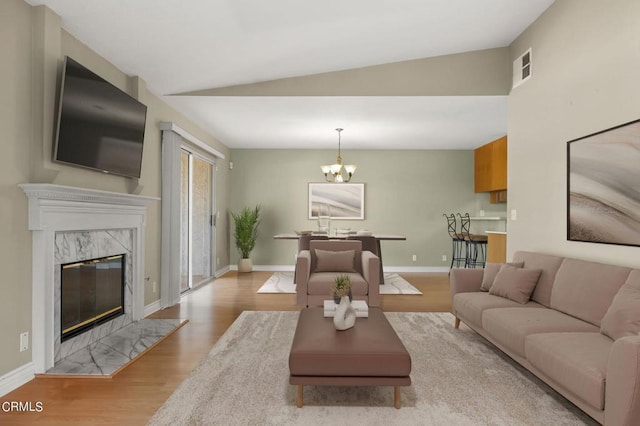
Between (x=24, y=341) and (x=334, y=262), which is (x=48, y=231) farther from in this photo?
(x=334, y=262)

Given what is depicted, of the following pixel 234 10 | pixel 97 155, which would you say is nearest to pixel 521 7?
pixel 234 10

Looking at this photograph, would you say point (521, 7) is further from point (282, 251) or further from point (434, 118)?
point (282, 251)

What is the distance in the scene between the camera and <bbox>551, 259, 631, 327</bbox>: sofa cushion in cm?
263

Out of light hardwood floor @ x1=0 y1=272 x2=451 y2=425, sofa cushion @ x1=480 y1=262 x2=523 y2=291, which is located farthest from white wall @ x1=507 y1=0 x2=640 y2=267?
light hardwood floor @ x1=0 y1=272 x2=451 y2=425

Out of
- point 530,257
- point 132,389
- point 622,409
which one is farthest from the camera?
point 530,257

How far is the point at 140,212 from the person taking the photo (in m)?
4.19

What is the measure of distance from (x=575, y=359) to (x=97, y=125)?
3.65 m

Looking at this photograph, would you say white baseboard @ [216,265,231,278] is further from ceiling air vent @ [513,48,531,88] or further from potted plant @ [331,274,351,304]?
ceiling air vent @ [513,48,531,88]

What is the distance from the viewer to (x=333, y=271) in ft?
16.3

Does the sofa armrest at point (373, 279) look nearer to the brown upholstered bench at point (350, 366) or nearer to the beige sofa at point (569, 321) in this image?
→ the beige sofa at point (569, 321)

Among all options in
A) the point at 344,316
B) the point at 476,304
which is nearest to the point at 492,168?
the point at 476,304

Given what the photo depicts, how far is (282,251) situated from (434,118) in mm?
4117

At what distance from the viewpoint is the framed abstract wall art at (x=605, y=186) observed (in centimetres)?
275

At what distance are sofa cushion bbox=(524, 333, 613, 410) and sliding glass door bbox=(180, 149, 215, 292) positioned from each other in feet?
15.3
